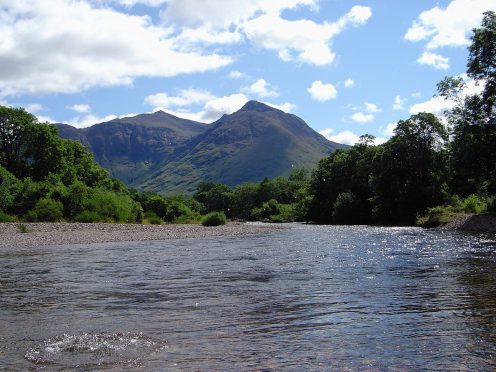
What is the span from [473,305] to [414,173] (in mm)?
70646

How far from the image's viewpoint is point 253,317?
10.3 metres

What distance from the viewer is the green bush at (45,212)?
190 feet

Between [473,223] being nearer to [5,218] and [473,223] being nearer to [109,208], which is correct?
[109,208]

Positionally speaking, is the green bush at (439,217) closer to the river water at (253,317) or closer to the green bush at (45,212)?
the river water at (253,317)

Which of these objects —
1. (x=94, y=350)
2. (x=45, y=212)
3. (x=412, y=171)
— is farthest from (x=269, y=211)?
(x=94, y=350)

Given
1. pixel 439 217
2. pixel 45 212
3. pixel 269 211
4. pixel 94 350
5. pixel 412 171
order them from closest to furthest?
1. pixel 94 350
2. pixel 439 217
3. pixel 45 212
4. pixel 412 171
5. pixel 269 211

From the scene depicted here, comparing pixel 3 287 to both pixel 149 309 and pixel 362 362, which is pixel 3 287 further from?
pixel 362 362

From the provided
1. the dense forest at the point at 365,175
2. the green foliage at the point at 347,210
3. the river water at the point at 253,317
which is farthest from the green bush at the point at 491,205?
the green foliage at the point at 347,210

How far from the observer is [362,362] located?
6.93m

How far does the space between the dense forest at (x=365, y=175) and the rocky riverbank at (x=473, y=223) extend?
2.63 meters

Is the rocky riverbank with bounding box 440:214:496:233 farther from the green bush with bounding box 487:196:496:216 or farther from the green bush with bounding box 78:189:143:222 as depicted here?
the green bush with bounding box 78:189:143:222

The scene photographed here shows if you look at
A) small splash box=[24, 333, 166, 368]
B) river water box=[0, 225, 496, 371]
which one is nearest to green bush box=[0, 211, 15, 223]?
river water box=[0, 225, 496, 371]

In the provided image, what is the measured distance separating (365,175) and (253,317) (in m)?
92.4

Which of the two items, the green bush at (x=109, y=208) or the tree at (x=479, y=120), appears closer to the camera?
the tree at (x=479, y=120)
